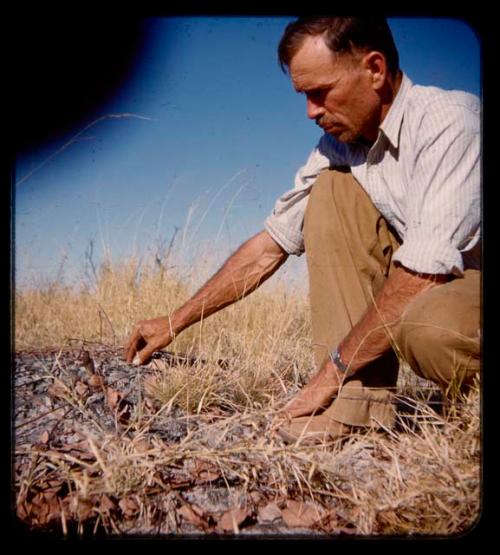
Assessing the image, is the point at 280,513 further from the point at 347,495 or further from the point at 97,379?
the point at 97,379

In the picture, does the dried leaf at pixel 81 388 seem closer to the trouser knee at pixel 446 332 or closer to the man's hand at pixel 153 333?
the man's hand at pixel 153 333

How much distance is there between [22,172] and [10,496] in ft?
2.54

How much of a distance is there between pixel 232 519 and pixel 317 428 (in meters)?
0.47

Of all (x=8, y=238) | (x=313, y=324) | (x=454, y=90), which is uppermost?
(x=454, y=90)

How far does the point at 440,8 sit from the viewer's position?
1.48 meters

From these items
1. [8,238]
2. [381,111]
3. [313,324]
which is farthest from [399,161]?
[8,238]

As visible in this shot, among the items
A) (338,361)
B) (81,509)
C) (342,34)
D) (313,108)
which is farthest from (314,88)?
(81,509)

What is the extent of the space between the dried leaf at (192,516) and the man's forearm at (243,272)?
2.69ft

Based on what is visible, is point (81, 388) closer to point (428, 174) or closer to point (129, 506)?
point (129, 506)

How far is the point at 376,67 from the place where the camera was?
2.01 metres

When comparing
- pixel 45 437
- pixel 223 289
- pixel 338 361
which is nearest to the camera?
pixel 45 437

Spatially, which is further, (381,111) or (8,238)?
(381,111)

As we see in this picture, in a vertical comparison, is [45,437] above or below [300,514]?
above

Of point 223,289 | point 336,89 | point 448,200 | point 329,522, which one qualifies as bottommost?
point 329,522
